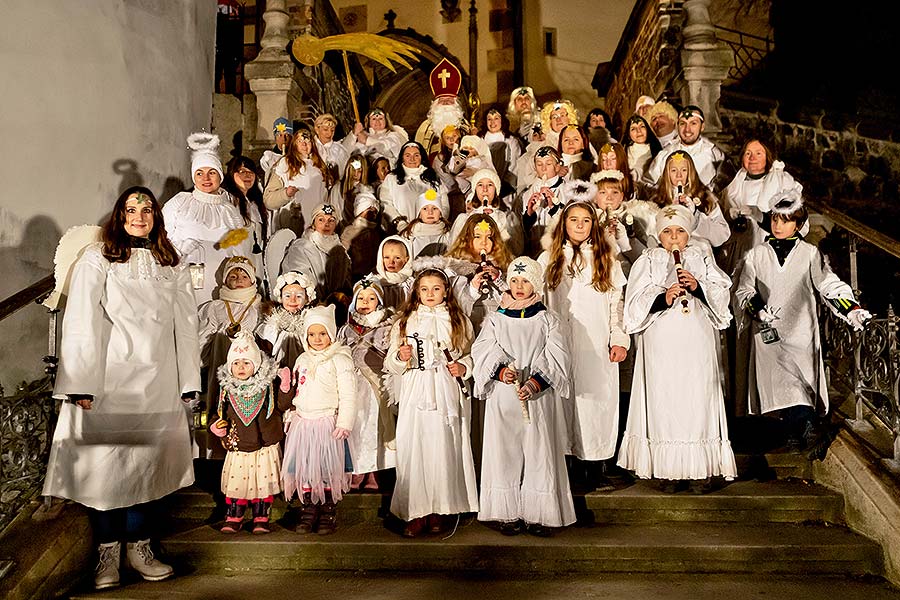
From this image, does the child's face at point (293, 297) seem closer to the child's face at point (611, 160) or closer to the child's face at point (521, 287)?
the child's face at point (521, 287)

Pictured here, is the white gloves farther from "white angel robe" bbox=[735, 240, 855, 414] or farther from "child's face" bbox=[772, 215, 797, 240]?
"child's face" bbox=[772, 215, 797, 240]

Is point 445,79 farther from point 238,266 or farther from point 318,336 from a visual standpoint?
point 318,336

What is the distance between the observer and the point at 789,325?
5.73m

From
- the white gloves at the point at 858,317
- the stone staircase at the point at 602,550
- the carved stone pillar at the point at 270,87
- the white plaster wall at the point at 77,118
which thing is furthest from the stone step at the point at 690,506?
the carved stone pillar at the point at 270,87

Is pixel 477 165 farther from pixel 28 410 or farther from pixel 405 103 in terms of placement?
pixel 405 103

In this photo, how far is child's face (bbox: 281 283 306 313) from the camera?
18.5 ft

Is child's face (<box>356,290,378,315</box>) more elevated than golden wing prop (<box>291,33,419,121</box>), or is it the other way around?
golden wing prop (<box>291,33,419,121</box>)

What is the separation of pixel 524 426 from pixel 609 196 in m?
2.57

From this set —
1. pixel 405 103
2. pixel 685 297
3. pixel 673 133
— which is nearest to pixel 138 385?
pixel 685 297

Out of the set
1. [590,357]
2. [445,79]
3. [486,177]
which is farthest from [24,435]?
[445,79]

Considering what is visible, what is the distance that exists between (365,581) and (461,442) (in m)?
1.12

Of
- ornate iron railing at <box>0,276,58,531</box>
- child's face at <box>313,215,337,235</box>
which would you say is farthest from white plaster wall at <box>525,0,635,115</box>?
ornate iron railing at <box>0,276,58,531</box>

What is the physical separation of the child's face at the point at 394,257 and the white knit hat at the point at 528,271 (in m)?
1.22

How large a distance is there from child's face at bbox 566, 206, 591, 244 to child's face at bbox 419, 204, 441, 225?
5.44 feet
